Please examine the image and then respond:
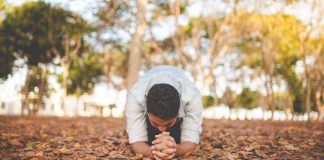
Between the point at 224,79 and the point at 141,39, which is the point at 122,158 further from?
the point at 224,79

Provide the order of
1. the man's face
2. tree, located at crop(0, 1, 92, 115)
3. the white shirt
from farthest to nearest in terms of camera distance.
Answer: tree, located at crop(0, 1, 92, 115) < the white shirt < the man's face

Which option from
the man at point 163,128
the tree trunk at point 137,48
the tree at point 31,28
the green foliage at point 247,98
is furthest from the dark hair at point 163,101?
the green foliage at point 247,98

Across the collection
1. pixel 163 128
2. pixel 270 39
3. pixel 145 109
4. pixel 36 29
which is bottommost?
pixel 163 128

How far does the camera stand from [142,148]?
14.1 ft

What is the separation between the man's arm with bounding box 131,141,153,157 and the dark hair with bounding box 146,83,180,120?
0.73 metres

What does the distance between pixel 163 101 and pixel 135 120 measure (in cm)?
82

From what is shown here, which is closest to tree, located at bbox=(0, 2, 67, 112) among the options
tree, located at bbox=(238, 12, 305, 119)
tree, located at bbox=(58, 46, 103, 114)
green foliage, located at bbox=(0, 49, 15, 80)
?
green foliage, located at bbox=(0, 49, 15, 80)

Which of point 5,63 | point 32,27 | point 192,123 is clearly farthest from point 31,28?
point 192,123

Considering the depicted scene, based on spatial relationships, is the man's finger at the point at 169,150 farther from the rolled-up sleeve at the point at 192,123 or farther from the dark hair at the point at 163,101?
the dark hair at the point at 163,101

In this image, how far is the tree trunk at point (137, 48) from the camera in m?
14.9

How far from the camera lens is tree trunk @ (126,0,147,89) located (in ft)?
48.9

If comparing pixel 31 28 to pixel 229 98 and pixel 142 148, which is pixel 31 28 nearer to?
pixel 142 148

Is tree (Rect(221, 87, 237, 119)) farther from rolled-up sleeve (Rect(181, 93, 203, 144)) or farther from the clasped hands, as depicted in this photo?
the clasped hands

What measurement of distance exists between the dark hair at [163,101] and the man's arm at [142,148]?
2.39 feet
